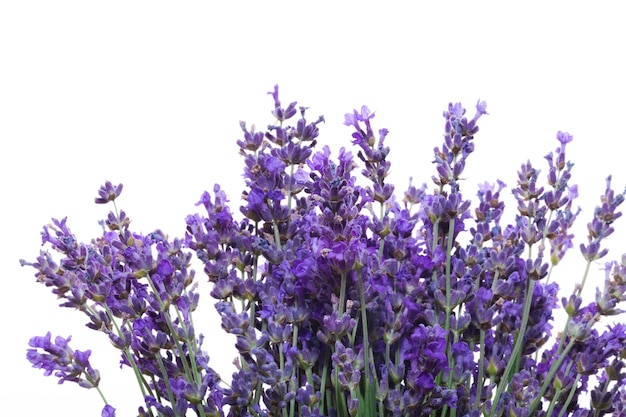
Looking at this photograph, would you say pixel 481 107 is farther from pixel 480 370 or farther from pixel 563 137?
pixel 480 370

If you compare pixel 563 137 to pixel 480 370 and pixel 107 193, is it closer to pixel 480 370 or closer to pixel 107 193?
pixel 480 370

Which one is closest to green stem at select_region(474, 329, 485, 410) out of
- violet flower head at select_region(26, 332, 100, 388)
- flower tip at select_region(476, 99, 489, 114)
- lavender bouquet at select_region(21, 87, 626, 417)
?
lavender bouquet at select_region(21, 87, 626, 417)

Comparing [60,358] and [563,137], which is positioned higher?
[563,137]

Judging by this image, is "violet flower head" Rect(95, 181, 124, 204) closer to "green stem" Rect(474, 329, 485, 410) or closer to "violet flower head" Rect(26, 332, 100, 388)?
"violet flower head" Rect(26, 332, 100, 388)

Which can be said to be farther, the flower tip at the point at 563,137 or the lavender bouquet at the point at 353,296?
the flower tip at the point at 563,137

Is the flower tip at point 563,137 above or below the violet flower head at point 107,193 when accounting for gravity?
above

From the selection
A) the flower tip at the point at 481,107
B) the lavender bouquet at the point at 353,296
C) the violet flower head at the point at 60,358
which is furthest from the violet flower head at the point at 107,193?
the flower tip at the point at 481,107

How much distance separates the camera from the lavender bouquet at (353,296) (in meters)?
0.96

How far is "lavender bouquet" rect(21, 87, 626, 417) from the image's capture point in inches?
37.8

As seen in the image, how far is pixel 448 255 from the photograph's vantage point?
985mm

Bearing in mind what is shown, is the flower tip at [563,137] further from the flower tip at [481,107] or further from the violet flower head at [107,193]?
the violet flower head at [107,193]

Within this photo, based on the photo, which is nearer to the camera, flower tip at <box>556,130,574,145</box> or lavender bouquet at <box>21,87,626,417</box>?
lavender bouquet at <box>21,87,626,417</box>

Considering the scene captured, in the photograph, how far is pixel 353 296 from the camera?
0.96m

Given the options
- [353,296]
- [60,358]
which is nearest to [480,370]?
[353,296]
